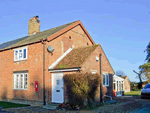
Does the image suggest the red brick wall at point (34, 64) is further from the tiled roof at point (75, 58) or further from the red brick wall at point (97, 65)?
the red brick wall at point (97, 65)

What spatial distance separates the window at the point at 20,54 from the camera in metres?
18.7

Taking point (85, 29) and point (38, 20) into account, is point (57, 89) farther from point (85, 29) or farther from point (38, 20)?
point (38, 20)

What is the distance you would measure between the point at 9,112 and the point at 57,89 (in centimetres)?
526

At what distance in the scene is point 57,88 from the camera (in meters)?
16.3

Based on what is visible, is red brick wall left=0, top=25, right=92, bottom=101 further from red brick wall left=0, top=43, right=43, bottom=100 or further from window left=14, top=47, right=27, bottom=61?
window left=14, top=47, right=27, bottom=61

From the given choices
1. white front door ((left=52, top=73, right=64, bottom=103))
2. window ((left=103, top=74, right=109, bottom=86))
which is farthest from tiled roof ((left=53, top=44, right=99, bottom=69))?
window ((left=103, top=74, right=109, bottom=86))

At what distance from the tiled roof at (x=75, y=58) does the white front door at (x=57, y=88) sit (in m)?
0.89

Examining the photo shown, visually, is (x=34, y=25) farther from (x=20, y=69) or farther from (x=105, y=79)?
(x=105, y=79)

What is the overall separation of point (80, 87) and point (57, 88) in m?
4.35

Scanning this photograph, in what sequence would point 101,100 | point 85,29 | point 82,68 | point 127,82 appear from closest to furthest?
point 82,68, point 101,100, point 85,29, point 127,82

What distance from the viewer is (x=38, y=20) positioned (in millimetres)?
24500

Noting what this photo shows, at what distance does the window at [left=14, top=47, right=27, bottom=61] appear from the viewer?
61.5 feet

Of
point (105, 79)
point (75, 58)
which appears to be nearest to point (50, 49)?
point (75, 58)

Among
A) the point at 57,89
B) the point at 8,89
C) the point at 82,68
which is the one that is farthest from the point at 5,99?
the point at 82,68
